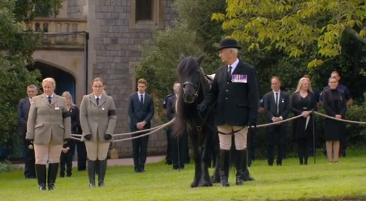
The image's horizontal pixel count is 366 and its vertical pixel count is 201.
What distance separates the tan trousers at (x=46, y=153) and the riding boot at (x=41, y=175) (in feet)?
0.26

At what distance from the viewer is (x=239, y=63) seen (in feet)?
57.7

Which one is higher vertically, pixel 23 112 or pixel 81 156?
pixel 23 112

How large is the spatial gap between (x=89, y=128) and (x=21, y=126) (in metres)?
6.08

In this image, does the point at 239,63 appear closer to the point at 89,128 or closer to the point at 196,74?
the point at 196,74

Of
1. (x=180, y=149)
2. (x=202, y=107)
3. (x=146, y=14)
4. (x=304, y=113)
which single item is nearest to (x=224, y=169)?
(x=202, y=107)

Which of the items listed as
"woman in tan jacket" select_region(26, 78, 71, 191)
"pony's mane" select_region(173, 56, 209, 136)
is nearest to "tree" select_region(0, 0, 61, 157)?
"woman in tan jacket" select_region(26, 78, 71, 191)

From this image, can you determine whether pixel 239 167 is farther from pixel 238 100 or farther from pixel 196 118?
pixel 196 118

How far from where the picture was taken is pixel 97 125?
791 inches

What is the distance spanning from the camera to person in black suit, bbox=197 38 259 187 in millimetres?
17375

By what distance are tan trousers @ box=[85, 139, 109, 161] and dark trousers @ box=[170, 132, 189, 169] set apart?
264 inches

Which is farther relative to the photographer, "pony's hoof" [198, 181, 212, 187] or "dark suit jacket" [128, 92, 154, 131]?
"dark suit jacket" [128, 92, 154, 131]

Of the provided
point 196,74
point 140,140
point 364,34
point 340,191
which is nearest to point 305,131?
point 140,140

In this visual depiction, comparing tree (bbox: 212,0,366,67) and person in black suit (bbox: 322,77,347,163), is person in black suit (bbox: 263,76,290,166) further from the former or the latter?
tree (bbox: 212,0,366,67)

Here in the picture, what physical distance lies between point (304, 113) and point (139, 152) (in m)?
4.36
